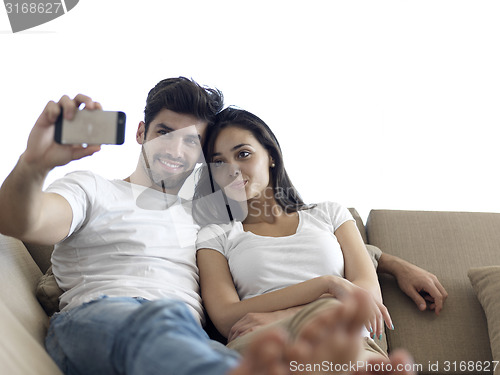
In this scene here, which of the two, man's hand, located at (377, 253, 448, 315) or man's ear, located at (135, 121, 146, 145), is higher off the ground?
man's ear, located at (135, 121, 146, 145)

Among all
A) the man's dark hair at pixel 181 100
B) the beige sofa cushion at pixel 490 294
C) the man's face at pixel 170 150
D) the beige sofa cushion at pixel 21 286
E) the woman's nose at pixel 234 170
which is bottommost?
the beige sofa cushion at pixel 490 294

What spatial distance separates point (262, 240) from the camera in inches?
55.4

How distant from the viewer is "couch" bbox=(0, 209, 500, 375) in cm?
124

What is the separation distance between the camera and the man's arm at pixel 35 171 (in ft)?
2.93

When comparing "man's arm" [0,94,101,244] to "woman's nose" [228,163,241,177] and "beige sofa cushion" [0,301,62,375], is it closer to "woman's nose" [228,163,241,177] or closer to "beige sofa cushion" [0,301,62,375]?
"beige sofa cushion" [0,301,62,375]

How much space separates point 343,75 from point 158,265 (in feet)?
4.40

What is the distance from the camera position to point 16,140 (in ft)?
6.77

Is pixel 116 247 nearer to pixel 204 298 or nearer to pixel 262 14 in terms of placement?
pixel 204 298

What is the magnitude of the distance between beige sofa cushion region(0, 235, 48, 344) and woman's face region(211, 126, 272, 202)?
22.5 inches

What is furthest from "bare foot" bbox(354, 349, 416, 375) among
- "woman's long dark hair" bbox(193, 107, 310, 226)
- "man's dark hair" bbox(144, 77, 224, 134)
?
"man's dark hair" bbox(144, 77, 224, 134)

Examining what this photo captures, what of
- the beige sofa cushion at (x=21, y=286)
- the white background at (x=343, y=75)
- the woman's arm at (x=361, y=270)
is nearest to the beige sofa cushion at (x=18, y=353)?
the beige sofa cushion at (x=21, y=286)

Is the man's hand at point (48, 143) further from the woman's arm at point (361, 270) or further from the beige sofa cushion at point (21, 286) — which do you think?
the woman's arm at point (361, 270)

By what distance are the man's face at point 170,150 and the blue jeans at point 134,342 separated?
1.52 ft

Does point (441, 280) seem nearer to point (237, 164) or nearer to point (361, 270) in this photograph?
point (361, 270)
